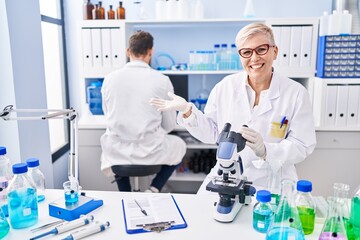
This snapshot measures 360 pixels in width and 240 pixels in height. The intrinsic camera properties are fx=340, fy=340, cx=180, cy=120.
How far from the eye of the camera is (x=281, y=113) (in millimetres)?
1723

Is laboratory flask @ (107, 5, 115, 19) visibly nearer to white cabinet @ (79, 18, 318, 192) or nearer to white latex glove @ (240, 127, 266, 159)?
white cabinet @ (79, 18, 318, 192)

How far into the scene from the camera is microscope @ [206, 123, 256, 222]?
1178mm

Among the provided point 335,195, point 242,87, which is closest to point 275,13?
point 242,87

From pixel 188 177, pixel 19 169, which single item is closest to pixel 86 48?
pixel 188 177

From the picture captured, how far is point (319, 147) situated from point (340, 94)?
44 centimetres

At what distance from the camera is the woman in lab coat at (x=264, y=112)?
164 centimetres

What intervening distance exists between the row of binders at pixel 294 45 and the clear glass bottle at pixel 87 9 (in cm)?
152

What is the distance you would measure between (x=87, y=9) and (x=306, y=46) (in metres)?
1.82

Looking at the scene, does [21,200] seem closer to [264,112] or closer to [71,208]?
[71,208]

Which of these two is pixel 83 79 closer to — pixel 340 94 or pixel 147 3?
pixel 147 3

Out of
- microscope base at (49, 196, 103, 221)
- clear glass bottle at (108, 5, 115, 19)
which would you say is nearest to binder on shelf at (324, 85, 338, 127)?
clear glass bottle at (108, 5, 115, 19)

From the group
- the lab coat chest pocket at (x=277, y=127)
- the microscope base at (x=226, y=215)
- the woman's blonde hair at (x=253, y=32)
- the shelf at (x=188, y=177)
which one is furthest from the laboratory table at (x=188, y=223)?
the shelf at (x=188, y=177)

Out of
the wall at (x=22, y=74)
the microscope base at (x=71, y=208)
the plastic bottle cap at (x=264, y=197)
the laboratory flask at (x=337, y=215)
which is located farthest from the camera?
the wall at (x=22, y=74)

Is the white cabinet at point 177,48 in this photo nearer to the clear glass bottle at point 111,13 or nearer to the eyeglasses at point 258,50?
the clear glass bottle at point 111,13
